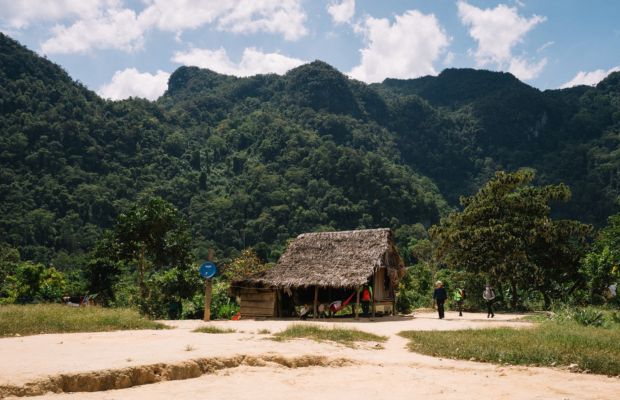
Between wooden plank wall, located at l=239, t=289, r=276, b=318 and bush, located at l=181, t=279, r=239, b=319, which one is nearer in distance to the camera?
wooden plank wall, located at l=239, t=289, r=276, b=318

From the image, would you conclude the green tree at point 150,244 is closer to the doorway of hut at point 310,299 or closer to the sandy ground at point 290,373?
the doorway of hut at point 310,299

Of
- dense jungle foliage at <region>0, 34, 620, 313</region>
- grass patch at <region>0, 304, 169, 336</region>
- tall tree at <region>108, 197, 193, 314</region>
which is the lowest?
grass patch at <region>0, 304, 169, 336</region>

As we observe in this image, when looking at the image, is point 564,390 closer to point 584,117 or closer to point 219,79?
point 584,117

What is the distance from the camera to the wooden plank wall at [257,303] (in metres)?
22.3

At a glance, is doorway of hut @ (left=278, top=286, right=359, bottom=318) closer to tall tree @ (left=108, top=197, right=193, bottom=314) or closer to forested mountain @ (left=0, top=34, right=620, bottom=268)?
tall tree @ (left=108, top=197, right=193, bottom=314)

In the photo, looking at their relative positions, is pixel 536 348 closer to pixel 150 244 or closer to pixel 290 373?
pixel 290 373

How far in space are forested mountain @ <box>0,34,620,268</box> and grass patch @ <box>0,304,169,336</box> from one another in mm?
42663

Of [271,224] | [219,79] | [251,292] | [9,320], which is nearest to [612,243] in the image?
[251,292]

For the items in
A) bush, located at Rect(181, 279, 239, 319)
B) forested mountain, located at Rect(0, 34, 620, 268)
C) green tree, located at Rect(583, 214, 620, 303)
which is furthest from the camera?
forested mountain, located at Rect(0, 34, 620, 268)

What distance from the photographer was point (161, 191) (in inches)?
3103

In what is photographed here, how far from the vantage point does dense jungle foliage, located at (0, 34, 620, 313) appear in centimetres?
6091

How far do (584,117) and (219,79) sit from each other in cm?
10466

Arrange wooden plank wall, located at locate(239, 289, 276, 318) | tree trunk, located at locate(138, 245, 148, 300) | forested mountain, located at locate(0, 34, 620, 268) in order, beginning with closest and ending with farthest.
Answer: wooden plank wall, located at locate(239, 289, 276, 318) → tree trunk, located at locate(138, 245, 148, 300) → forested mountain, located at locate(0, 34, 620, 268)

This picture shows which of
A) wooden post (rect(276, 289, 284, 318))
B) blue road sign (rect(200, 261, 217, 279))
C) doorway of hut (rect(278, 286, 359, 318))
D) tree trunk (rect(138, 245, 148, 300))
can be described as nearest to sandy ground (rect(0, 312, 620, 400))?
blue road sign (rect(200, 261, 217, 279))
